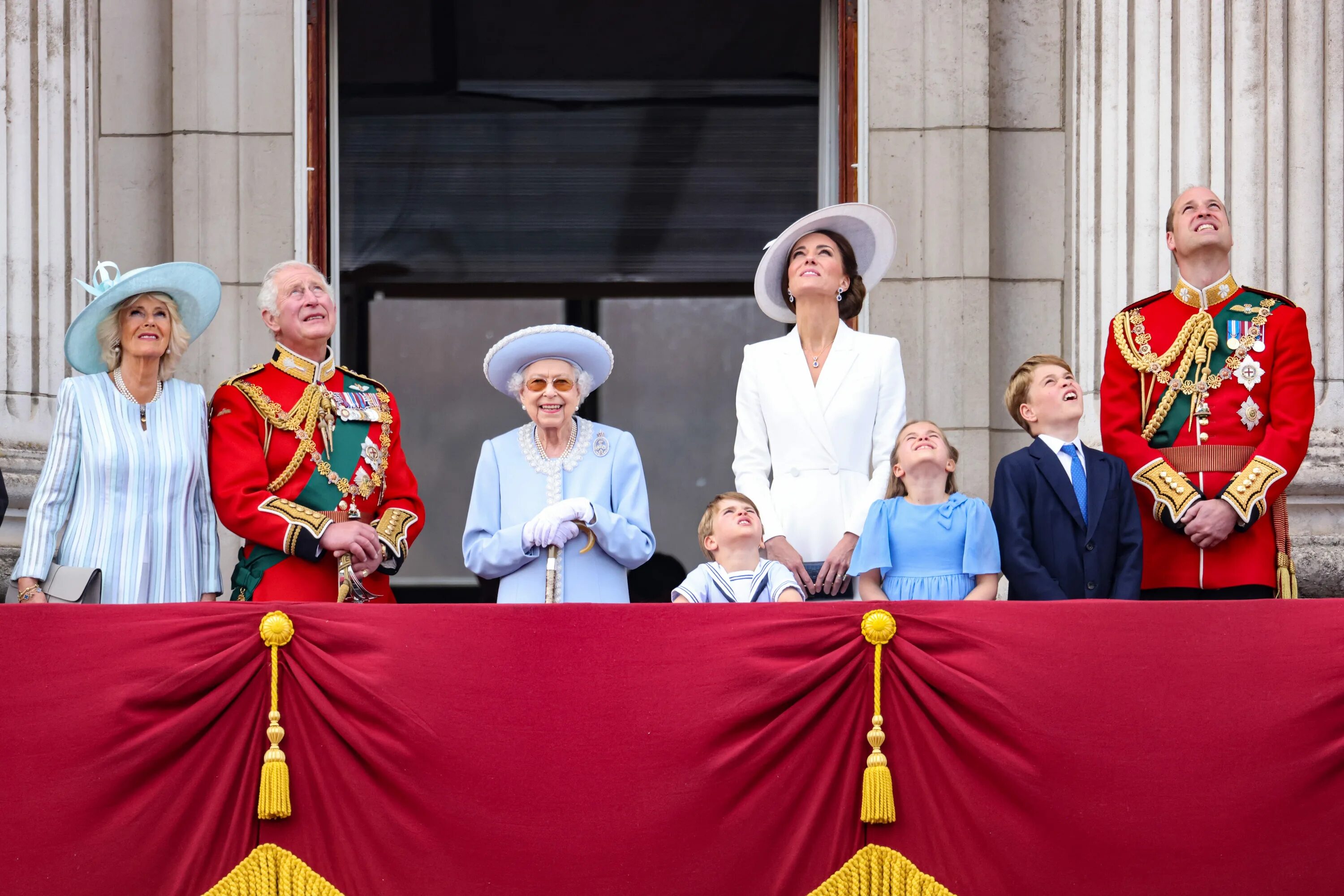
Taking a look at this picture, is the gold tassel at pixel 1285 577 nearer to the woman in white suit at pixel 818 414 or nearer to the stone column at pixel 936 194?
the woman in white suit at pixel 818 414

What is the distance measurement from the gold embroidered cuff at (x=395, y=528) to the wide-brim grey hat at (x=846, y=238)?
145cm

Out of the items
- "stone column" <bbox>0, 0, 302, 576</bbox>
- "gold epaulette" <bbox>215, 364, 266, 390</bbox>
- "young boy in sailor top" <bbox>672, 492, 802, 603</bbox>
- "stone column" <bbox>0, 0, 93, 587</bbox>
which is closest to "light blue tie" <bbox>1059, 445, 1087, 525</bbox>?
"young boy in sailor top" <bbox>672, 492, 802, 603</bbox>

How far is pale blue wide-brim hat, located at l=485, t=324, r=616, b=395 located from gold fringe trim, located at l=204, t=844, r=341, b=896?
A: 1.74m

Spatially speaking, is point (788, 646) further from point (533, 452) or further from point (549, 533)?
point (533, 452)

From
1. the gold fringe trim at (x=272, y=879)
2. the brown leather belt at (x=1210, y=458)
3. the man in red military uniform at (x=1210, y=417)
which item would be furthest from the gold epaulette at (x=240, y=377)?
the brown leather belt at (x=1210, y=458)

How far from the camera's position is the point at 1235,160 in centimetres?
697

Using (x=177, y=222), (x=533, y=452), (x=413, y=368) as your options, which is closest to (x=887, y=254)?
(x=533, y=452)

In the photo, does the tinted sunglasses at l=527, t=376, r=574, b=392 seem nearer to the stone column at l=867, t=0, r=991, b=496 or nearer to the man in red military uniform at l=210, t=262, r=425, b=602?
the man in red military uniform at l=210, t=262, r=425, b=602

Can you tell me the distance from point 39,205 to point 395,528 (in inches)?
106

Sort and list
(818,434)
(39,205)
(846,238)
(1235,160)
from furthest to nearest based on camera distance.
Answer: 1. (1235,160)
2. (39,205)
3. (846,238)
4. (818,434)

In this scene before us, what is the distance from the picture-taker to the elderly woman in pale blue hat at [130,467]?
4.92 meters

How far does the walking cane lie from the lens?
16.4ft

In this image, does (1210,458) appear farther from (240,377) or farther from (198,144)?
(198,144)

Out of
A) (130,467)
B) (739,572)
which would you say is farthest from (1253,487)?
(130,467)
